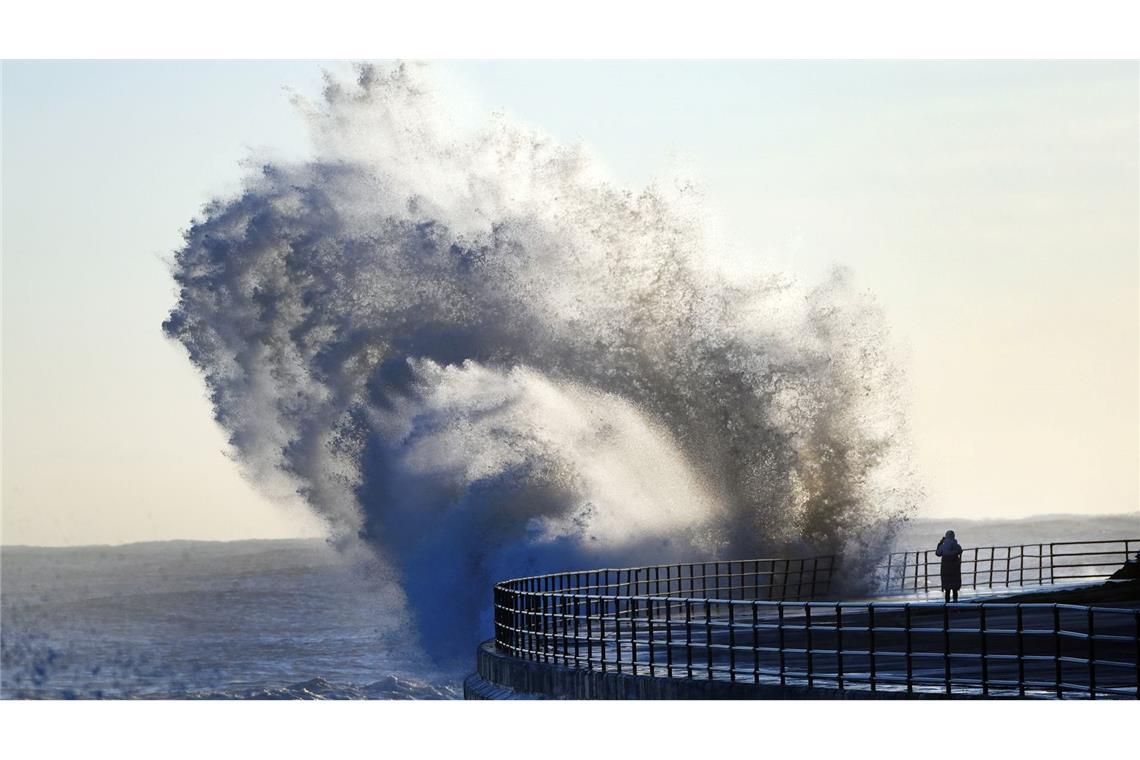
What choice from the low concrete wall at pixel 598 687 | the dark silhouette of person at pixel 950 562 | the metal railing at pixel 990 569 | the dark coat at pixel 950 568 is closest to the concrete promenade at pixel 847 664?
the low concrete wall at pixel 598 687

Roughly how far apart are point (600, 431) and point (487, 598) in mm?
5009

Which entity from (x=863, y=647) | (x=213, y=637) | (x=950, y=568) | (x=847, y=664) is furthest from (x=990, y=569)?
(x=213, y=637)

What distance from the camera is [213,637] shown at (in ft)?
231

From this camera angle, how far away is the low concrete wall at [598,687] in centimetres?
1465

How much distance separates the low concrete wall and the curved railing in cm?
14

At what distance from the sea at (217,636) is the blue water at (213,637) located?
81mm

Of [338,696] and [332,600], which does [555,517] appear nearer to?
[338,696]

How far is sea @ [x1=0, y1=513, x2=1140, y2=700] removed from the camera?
44.4 meters

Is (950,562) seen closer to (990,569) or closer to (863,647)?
(990,569)

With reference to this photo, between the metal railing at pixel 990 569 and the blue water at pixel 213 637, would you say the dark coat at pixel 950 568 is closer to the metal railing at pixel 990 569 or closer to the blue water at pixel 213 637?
the metal railing at pixel 990 569

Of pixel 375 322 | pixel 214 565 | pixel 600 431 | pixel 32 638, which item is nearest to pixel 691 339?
pixel 600 431

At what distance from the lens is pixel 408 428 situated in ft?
126

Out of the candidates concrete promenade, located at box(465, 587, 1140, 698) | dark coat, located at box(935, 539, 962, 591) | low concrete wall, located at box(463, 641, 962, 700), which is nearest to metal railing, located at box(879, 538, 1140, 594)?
dark coat, located at box(935, 539, 962, 591)

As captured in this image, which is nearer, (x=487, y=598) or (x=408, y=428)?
A: (x=487, y=598)
